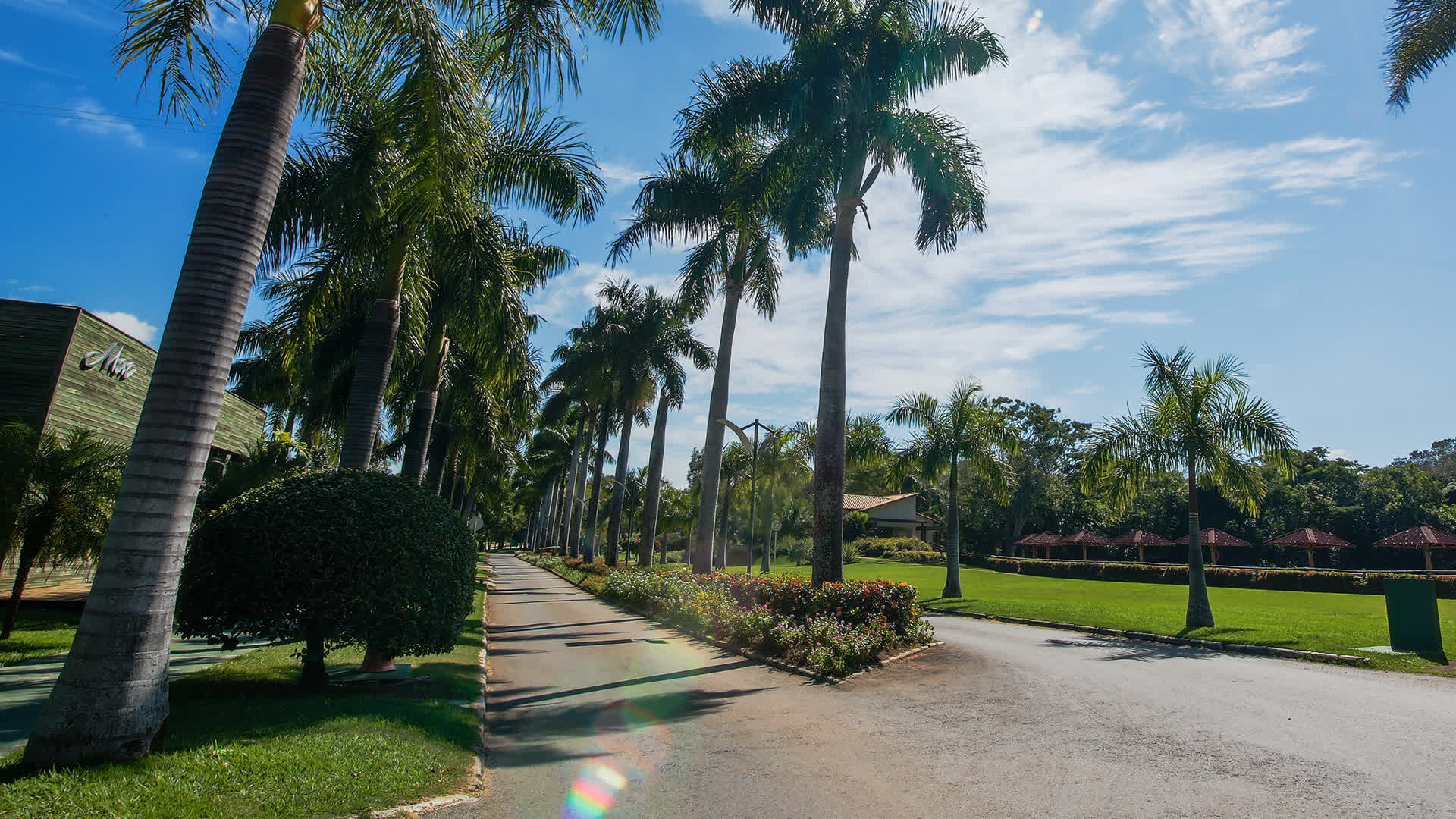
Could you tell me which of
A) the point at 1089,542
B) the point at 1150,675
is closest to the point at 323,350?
the point at 1150,675

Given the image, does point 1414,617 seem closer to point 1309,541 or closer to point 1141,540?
point 1309,541

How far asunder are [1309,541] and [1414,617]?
29985 millimetres

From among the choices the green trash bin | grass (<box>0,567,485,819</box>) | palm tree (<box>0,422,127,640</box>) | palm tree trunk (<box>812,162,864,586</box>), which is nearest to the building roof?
palm tree trunk (<box>812,162,864,586</box>)

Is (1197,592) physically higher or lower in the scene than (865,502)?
lower

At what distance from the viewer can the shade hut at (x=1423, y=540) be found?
3416 cm

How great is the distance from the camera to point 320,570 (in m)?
7.40

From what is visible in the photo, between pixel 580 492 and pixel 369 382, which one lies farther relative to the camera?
pixel 580 492

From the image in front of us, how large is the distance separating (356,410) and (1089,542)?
45.5 m

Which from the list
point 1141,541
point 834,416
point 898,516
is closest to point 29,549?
point 834,416

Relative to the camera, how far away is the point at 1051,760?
6668mm

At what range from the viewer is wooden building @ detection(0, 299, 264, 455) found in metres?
14.2

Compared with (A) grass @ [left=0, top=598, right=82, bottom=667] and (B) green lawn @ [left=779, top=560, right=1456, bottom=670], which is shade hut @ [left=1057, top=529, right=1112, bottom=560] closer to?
(B) green lawn @ [left=779, top=560, right=1456, bottom=670]

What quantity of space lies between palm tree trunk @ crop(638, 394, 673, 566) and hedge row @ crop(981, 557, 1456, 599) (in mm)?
17307

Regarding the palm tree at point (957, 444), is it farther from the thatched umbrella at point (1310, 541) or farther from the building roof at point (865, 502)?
the building roof at point (865, 502)
